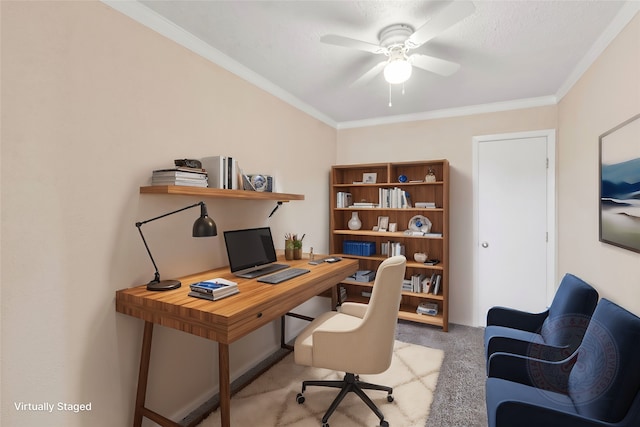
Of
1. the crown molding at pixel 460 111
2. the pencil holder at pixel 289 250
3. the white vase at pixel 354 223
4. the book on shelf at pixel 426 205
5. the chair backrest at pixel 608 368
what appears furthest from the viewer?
the white vase at pixel 354 223

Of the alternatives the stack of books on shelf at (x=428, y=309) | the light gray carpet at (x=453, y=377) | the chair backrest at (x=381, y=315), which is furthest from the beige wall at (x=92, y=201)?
the stack of books on shelf at (x=428, y=309)

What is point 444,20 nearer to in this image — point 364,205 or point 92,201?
point 92,201

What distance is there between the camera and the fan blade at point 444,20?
1.38m

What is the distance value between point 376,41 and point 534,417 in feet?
7.32

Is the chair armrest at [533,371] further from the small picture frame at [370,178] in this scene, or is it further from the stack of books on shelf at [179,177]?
the small picture frame at [370,178]

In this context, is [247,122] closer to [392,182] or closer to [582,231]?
[392,182]

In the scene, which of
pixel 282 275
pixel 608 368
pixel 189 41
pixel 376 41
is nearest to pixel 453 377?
pixel 608 368

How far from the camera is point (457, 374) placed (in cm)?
242

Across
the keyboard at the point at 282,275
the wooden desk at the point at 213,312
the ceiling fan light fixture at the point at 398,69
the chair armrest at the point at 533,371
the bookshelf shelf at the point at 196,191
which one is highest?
the ceiling fan light fixture at the point at 398,69

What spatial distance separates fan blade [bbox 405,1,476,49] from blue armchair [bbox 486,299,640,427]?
1.52 meters

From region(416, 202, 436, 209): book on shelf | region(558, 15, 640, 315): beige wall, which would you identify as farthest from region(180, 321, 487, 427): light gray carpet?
region(416, 202, 436, 209): book on shelf

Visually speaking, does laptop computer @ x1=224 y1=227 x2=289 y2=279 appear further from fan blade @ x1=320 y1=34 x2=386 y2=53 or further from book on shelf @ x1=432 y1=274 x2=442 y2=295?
book on shelf @ x1=432 y1=274 x2=442 y2=295

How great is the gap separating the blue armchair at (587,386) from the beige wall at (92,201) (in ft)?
6.20

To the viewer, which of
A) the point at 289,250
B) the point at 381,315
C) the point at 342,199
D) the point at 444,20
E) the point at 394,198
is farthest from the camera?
the point at 342,199
